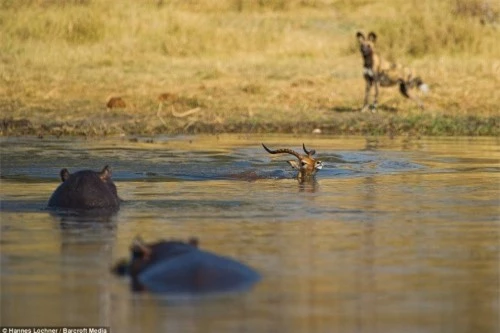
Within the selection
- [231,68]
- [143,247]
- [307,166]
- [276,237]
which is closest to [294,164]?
[307,166]

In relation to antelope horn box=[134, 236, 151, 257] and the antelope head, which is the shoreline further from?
antelope horn box=[134, 236, 151, 257]

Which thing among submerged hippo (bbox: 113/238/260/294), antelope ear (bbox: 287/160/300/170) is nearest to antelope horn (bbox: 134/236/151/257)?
submerged hippo (bbox: 113/238/260/294)

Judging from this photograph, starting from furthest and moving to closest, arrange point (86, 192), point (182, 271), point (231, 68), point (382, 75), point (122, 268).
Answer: point (231, 68)
point (382, 75)
point (86, 192)
point (122, 268)
point (182, 271)

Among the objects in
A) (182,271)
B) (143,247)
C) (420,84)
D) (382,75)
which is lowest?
(182,271)

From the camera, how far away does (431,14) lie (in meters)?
25.9

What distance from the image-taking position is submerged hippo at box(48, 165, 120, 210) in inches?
400

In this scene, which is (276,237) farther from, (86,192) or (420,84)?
(420,84)

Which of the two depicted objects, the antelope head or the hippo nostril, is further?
the antelope head

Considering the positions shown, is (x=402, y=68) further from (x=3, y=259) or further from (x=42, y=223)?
(x=3, y=259)

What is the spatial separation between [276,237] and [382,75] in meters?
12.3

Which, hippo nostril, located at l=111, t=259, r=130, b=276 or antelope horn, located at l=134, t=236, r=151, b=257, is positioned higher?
antelope horn, located at l=134, t=236, r=151, b=257

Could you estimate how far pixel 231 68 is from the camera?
73.7ft

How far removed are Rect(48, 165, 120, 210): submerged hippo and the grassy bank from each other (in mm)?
7552

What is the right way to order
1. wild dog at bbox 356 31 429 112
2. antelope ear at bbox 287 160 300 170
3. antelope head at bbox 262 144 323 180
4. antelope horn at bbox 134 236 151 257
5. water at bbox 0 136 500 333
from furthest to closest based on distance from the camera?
1. wild dog at bbox 356 31 429 112
2. antelope ear at bbox 287 160 300 170
3. antelope head at bbox 262 144 323 180
4. antelope horn at bbox 134 236 151 257
5. water at bbox 0 136 500 333
